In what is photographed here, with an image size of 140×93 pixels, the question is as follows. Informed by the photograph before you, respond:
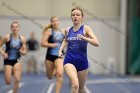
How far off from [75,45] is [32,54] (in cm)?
1419

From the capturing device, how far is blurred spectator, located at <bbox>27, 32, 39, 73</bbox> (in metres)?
21.9

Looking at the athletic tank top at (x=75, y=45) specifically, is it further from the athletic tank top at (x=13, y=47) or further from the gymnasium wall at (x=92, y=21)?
the gymnasium wall at (x=92, y=21)

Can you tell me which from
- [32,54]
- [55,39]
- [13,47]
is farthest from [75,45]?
[32,54]

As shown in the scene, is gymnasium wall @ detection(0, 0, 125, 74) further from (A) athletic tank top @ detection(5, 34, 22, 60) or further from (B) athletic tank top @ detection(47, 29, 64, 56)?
(A) athletic tank top @ detection(5, 34, 22, 60)

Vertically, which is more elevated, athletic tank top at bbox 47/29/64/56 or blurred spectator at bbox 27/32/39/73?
athletic tank top at bbox 47/29/64/56

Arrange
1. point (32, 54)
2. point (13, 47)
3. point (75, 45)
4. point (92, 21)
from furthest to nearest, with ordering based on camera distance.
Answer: point (92, 21)
point (32, 54)
point (13, 47)
point (75, 45)

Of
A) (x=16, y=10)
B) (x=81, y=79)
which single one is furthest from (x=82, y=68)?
→ (x=16, y=10)

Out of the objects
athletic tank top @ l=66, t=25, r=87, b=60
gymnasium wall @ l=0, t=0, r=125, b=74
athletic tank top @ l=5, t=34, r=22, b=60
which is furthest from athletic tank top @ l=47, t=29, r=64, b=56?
gymnasium wall @ l=0, t=0, r=125, b=74

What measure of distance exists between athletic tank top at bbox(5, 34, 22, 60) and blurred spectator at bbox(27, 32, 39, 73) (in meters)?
11.3

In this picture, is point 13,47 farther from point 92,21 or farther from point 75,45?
point 92,21

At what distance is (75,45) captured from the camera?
813 cm

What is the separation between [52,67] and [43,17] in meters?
11.9

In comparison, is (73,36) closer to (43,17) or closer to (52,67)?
(52,67)

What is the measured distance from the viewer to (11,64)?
10.4m
